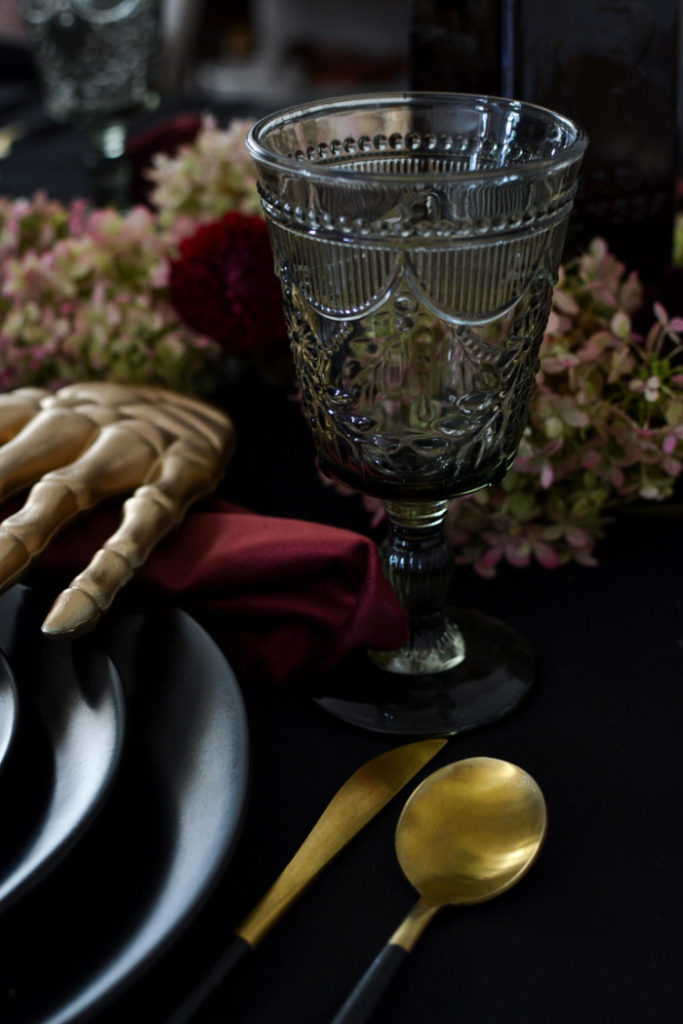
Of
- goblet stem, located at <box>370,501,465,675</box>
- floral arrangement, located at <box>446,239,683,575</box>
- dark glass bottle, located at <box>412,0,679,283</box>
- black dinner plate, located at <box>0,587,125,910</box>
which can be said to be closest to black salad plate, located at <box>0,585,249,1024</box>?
black dinner plate, located at <box>0,587,125,910</box>

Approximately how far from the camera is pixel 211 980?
1.07 feet

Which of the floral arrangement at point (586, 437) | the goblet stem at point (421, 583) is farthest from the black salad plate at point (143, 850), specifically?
the floral arrangement at point (586, 437)

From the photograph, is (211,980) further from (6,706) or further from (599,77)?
(599,77)

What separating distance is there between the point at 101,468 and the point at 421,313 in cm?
20

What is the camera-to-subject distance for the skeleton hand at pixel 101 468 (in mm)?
429

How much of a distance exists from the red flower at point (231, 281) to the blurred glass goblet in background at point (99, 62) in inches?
19.2

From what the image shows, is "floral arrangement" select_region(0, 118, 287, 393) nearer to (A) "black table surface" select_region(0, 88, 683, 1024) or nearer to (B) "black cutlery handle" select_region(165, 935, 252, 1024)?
(A) "black table surface" select_region(0, 88, 683, 1024)

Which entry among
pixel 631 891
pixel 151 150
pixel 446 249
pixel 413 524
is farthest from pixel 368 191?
pixel 151 150

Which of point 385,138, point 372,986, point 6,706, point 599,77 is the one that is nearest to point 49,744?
point 6,706

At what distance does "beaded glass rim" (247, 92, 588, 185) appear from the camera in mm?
374

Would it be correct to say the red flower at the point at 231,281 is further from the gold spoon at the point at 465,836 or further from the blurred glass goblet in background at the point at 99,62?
the blurred glass goblet in background at the point at 99,62

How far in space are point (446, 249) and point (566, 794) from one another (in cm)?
23

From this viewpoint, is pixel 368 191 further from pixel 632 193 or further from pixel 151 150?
pixel 151 150

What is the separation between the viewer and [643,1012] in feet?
1.09
